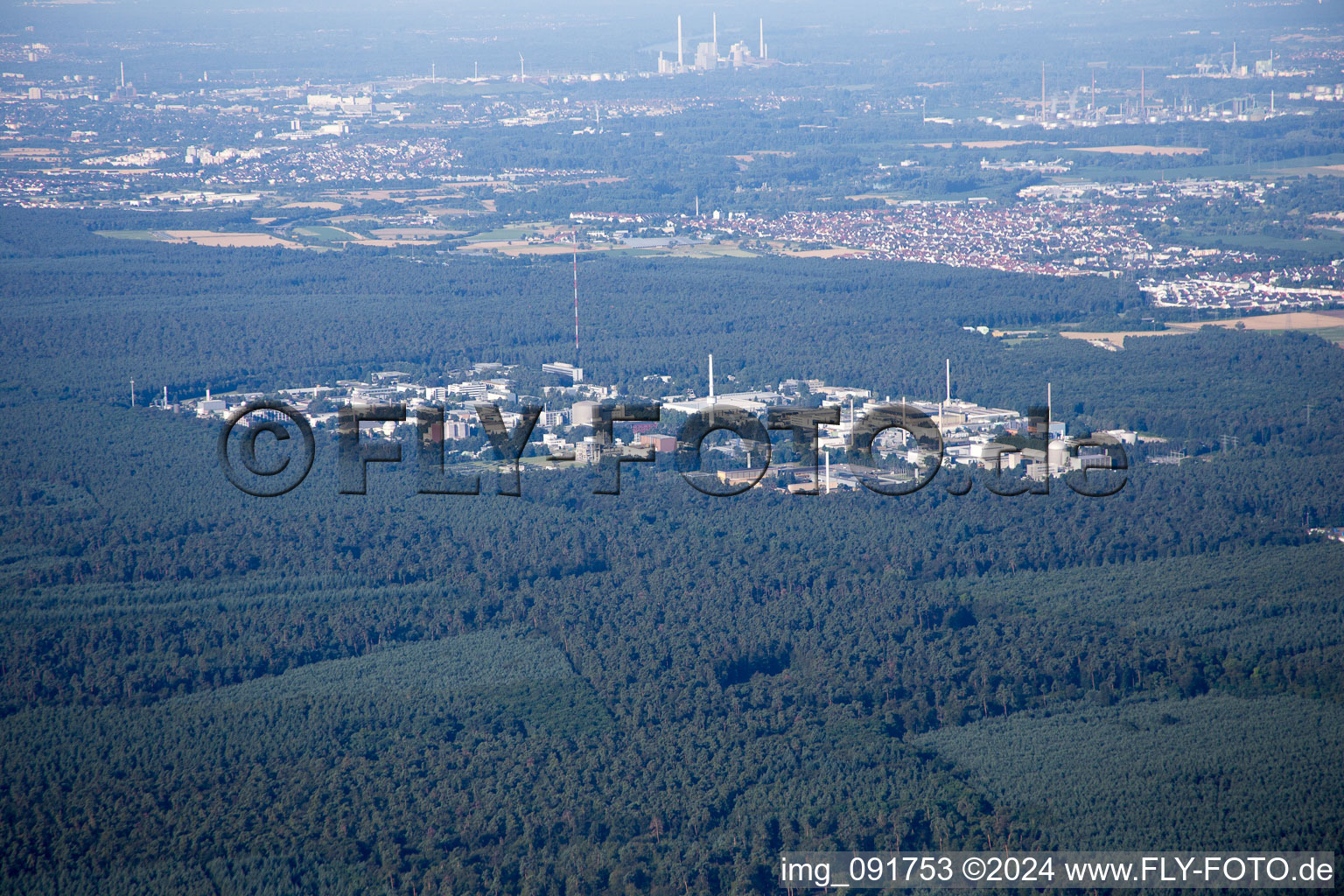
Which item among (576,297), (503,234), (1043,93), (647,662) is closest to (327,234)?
(503,234)

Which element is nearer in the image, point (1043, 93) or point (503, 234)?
point (503, 234)

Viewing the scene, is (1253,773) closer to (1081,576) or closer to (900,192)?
(1081,576)

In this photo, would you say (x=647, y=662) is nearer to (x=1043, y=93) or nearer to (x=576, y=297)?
(x=576, y=297)

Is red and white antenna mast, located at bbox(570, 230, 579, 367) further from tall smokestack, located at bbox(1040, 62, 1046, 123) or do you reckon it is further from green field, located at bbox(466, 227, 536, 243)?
tall smokestack, located at bbox(1040, 62, 1046, 123)

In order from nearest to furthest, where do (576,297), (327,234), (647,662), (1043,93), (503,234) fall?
(647,662)
(576,297)
(503,234)
(327,234)
(1043,93)

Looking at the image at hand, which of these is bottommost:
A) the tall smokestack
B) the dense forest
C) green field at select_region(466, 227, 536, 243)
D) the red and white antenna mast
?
the dense forest

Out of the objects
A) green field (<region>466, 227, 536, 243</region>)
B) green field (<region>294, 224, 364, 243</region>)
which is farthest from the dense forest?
green field (<region>466, 227, 536, 243</region>)

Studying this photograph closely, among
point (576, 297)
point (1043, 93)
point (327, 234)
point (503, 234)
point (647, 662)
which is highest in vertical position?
point (1043, 93)

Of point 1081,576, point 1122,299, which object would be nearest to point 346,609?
point 1081,576

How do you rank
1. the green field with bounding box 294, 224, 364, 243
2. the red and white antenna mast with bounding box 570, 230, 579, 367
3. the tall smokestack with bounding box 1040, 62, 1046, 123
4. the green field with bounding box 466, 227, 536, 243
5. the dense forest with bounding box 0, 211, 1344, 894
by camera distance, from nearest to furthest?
the dense forest with bounding box 0, 211, 1344, 894 → the red and white antenna mast with bounding box 570, 230, 579, 367 → the green field with bounding box 466, 227, 536, 243 → the green field with bounding box 294, 224, 364, 243 → the tall smokestack with bounding box 1040, 62, 1046, 123
